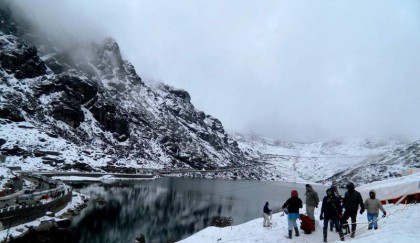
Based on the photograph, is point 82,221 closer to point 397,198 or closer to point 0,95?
point 397,198

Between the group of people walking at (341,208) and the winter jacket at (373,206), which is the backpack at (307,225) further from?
the winter jacket at (373,206)

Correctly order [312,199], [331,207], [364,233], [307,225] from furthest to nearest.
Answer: [312,199]
[307,225]
[331,207]
[364,233]

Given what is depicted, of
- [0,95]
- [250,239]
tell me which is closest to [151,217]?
[250,239]

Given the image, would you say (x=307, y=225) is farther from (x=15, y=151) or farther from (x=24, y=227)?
(x=15, y=151)

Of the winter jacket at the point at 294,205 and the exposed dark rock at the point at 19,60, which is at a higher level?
the exposed dark rock at the point at 19,60

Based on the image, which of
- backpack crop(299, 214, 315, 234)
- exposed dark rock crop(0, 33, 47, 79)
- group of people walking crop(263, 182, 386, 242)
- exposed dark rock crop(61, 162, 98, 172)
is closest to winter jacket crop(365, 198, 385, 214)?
group of people walking crop(263, 182, 386, 242)

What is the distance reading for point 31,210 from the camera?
38688mm

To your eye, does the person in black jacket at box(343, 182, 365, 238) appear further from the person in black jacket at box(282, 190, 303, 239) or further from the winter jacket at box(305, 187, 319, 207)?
the person in black jacket at box(282, 190, 303, 239)

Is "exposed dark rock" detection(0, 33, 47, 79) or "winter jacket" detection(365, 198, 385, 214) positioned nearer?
"winter jacket" detection(365, 198, 385, 214)

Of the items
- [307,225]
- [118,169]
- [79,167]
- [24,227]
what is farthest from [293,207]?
[118,169]

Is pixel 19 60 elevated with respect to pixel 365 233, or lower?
elevated

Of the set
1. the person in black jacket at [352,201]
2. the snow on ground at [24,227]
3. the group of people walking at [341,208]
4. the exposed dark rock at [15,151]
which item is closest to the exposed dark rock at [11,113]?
the exposed dark rock at [15,151]

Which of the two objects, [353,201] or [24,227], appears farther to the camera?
[24,227]

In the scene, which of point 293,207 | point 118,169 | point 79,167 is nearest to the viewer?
point 293,207
